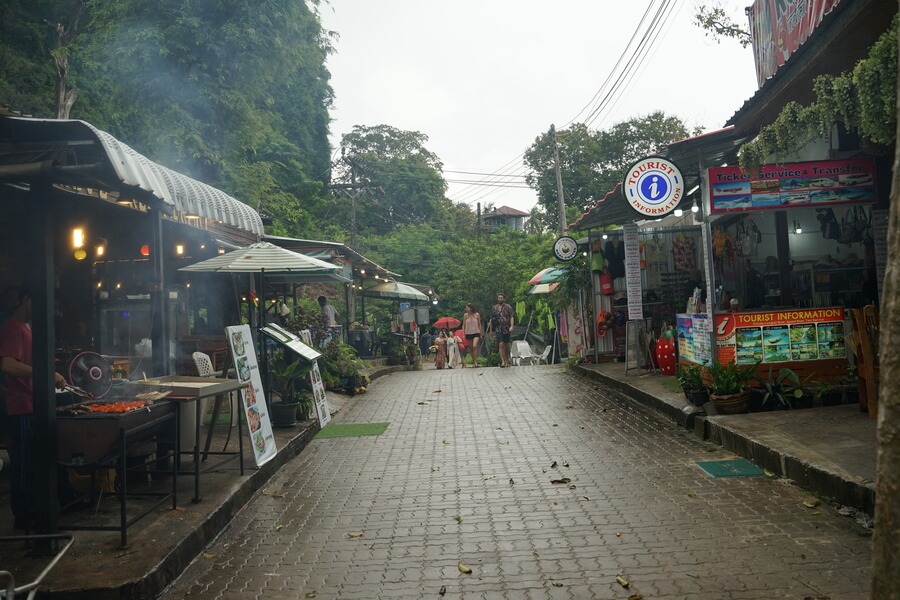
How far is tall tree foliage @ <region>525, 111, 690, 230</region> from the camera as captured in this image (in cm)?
4066

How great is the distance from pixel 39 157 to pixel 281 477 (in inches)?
173

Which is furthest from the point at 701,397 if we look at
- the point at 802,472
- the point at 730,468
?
the point at 802,472

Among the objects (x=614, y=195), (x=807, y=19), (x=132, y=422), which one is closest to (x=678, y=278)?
(x=614, y=195)

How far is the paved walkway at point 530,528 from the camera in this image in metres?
4.84

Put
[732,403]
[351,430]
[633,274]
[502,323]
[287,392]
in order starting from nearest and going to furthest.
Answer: [732,403] < [287,392] < [351,430] < [633,274] < [502,323]

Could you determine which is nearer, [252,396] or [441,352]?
[252,396]

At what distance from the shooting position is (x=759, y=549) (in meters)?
5.26

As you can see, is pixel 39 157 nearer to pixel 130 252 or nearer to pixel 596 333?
pixel 130 252

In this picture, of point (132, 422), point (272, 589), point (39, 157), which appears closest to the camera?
point (272, 589)

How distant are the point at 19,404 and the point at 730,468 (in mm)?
6453

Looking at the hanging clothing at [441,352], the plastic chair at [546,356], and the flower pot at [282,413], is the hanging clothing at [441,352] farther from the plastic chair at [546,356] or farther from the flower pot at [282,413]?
the flower pot at [282,413]

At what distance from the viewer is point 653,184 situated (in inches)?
485

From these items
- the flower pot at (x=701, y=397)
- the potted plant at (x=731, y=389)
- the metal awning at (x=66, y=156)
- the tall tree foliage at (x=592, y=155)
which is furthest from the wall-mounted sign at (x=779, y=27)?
the tall tree foliage at (x=592, y=155)

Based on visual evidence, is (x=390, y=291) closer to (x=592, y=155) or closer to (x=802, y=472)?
(x=592, y=155)
